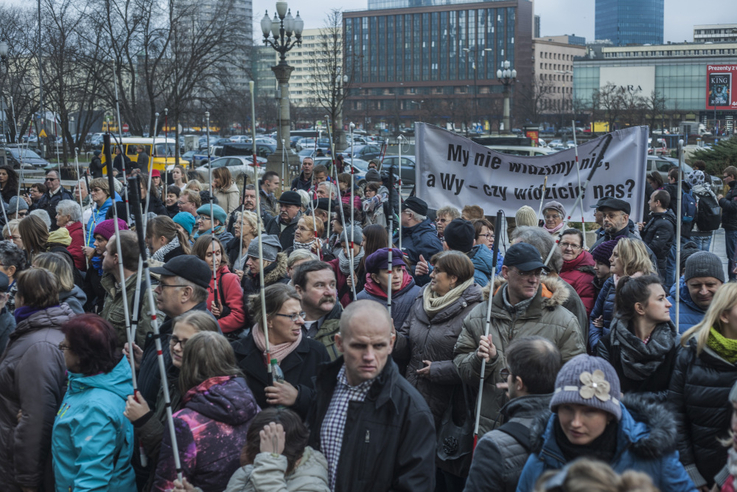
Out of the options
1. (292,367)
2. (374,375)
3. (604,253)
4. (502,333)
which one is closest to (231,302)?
(292,367)

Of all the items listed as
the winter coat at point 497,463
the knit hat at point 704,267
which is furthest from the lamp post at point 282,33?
the winter coat at point 497,463

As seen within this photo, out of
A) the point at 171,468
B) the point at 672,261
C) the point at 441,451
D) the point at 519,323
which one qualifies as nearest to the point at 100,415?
the point at 171,468

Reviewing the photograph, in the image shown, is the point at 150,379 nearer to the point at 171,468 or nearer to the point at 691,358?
the point at 171,468

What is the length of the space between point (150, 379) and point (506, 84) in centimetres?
3118

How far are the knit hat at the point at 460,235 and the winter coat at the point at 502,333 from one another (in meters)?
1.55

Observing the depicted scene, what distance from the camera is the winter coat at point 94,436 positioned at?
3568mm

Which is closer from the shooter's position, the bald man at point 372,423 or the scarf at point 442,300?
the bald man at point 372,423

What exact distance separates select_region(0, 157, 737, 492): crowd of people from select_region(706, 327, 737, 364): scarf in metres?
0.01

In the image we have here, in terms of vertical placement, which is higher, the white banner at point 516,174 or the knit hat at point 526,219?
the white banner at point 516,174

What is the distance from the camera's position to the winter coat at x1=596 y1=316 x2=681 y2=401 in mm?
4059

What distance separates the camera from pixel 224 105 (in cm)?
3378

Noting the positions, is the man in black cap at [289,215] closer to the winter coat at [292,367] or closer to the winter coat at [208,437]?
the winter coat at [292,367]

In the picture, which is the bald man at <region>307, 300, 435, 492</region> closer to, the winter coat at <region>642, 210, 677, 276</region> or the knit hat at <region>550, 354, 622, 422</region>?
the knit hat at <region>550, 354, 622, 422</region>

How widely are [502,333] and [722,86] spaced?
103 m
